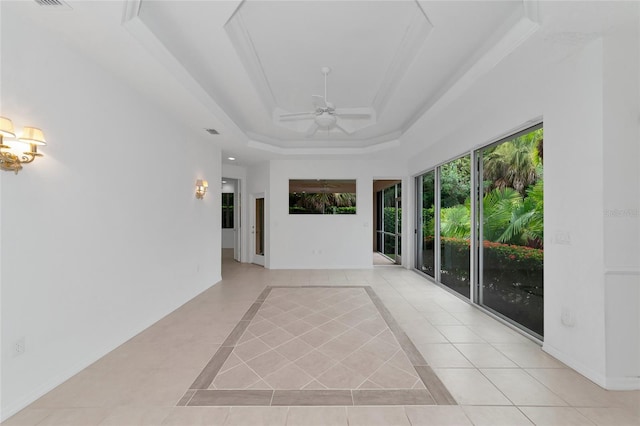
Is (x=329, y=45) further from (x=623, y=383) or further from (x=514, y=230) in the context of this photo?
(x=623, y=383)

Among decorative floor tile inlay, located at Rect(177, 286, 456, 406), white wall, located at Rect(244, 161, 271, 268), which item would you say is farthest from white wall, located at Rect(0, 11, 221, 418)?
white wall, located at Rect(244, 161, 271, 268)

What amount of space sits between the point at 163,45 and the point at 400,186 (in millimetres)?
6228

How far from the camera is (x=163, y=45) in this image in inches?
97.1

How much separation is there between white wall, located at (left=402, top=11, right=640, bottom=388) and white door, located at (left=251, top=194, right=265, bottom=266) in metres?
6.06

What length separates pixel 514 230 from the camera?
10.9 ft

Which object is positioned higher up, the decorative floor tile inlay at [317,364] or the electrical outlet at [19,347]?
the electrical outlet at [19,347]

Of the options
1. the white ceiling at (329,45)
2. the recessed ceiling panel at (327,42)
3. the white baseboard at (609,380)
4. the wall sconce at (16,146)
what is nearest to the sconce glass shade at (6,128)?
the wall sconce at (16,146)

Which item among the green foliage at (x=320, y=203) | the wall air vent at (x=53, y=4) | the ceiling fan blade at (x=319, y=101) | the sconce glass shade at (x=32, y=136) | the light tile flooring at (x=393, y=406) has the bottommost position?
the light tile flooring at (x=393, y=406)

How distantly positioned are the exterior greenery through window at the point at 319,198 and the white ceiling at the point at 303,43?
2783 millimetres

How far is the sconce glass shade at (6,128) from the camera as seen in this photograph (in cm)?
172

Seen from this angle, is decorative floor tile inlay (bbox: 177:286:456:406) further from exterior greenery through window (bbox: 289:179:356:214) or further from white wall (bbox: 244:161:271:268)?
exterior greenery through window (bbox: 289:179:356:214)

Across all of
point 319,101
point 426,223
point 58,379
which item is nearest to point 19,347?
point 58,379

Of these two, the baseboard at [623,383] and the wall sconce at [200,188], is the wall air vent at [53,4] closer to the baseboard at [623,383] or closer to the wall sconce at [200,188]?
the wall sconce at [200,188]

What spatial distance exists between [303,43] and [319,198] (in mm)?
4296
